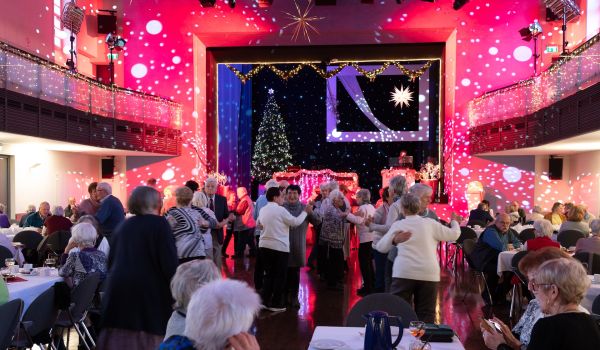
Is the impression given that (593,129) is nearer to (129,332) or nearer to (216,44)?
(129,332)

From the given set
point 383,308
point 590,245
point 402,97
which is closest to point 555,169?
point 402,97

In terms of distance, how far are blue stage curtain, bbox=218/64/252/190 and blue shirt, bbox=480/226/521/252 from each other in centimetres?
→ 1309

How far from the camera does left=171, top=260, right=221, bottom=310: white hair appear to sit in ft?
8.86

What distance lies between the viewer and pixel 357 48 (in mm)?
18953

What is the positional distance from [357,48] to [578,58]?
9.08 meters

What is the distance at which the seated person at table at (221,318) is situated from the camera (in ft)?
6.67

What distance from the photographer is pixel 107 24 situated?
18484mm

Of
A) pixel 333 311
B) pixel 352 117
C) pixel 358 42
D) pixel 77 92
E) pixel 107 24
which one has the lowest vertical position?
pixel 333 311

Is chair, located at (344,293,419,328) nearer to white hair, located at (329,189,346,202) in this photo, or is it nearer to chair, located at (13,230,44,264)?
white hair, located at (329,189,346,202)

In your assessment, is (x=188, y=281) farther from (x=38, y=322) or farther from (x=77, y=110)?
(x=77, y=110)

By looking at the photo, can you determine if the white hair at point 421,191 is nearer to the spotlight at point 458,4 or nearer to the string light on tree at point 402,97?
the spotlight at point 458,4

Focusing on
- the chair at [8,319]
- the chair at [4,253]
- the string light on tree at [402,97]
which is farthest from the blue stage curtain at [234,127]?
the chair at [8,319]

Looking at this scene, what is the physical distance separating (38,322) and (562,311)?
3.49 metres

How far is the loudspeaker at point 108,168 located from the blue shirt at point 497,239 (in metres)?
13.5
